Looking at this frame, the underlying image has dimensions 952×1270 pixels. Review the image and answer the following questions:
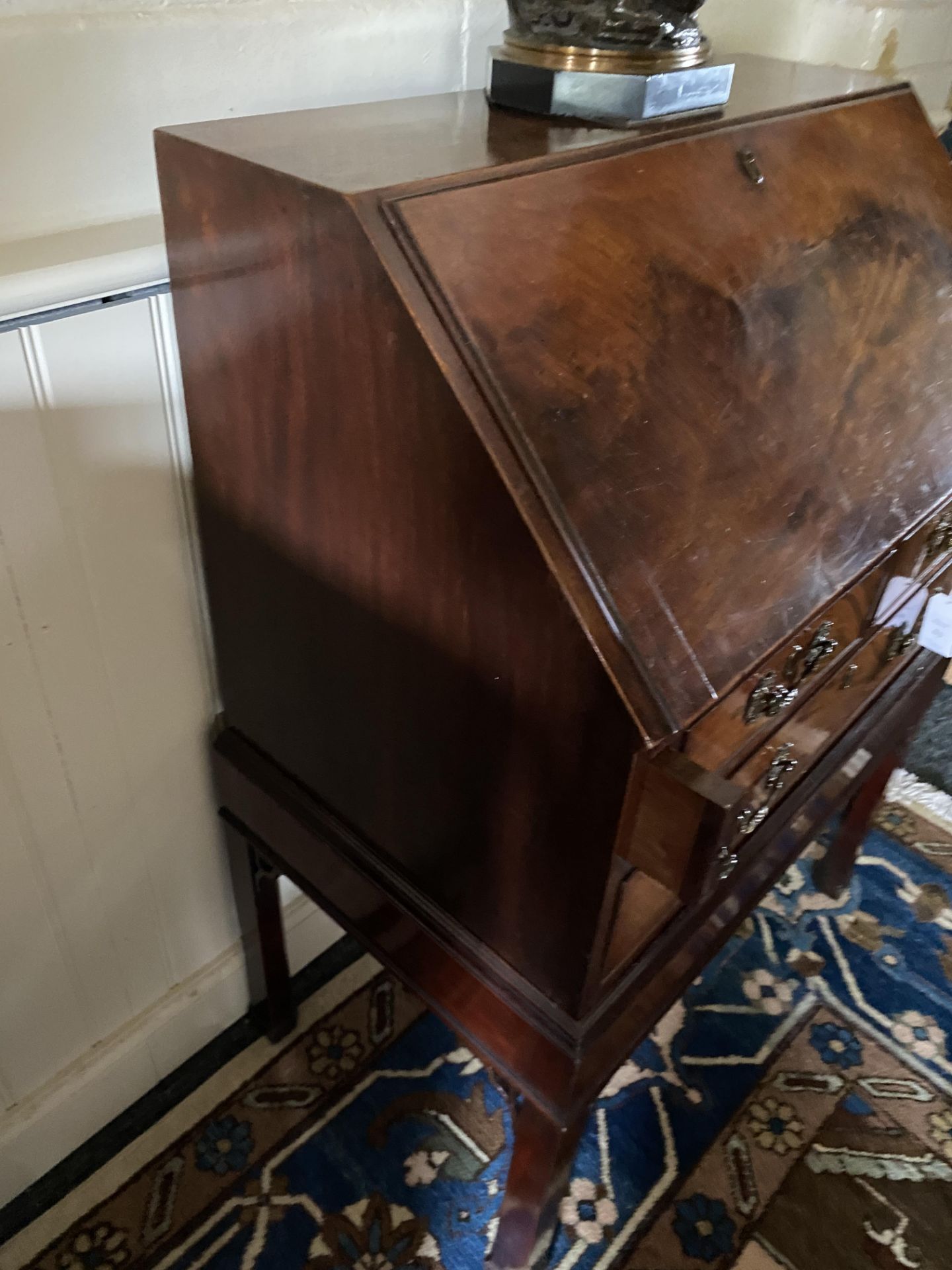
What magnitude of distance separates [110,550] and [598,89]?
565 millimetres

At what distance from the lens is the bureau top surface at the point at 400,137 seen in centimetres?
57

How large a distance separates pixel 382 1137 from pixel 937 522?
98 cm

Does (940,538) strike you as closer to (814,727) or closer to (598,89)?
(814,727)

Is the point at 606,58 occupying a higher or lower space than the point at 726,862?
higher

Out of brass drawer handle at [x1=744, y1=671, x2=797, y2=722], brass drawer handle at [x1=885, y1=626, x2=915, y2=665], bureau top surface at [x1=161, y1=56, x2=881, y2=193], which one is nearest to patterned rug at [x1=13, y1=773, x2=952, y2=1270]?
brass drawer handle at [x1=885, y1=626, x2=915, y2=665]

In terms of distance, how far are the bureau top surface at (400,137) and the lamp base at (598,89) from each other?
2cm

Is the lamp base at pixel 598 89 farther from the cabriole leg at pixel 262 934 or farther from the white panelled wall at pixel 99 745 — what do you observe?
the cabriole leg at pixel 262 934

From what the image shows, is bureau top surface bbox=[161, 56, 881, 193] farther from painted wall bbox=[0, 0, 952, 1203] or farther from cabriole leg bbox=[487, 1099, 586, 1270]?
cabriole leg bbox=[487, 1099, 586, 1270]

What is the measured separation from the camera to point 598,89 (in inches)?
27.5

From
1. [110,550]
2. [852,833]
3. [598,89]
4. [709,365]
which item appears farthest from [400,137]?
[852,833]

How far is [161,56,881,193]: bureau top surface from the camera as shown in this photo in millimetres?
565

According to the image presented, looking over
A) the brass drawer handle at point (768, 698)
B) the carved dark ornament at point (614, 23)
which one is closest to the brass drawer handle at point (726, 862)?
the brass drawer handle at point (768, 698)

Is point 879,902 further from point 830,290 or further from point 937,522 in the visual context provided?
point 830,290

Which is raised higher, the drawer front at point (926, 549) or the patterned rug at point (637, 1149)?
the drawer front at point (926, 549)
